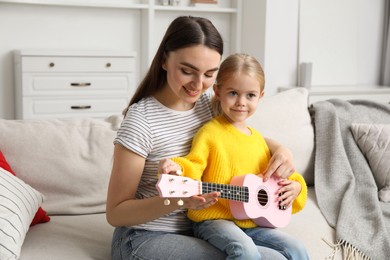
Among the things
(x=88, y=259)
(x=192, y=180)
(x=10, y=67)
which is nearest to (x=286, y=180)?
(x=192, y=180)

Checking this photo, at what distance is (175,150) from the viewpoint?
1582 mm

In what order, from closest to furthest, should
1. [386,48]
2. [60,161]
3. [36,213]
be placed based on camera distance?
1. [36,213]
2. [60,161]
3. [386,48]

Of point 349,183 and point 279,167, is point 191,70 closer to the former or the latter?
point 279,167

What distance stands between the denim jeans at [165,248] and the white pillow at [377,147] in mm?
955

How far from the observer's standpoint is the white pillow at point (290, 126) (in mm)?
2314

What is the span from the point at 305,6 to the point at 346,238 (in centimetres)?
286

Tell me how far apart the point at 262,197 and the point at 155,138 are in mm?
342

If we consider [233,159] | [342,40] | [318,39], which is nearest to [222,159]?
[233,159]

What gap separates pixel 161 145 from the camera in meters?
1.56

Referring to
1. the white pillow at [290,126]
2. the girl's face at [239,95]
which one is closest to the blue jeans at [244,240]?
the girl's face at [239,95]

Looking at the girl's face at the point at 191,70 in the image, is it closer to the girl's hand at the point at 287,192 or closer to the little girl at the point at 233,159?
the little girl at the point at 233,159

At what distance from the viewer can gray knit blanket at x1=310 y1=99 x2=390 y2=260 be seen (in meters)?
1.97

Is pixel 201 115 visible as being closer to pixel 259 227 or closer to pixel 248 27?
A: pixel 259 227

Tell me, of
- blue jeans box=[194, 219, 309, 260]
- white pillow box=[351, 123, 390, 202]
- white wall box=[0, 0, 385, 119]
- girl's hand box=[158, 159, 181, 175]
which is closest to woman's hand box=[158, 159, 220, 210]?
girl's hand box=[158, 159, 181, 175]
